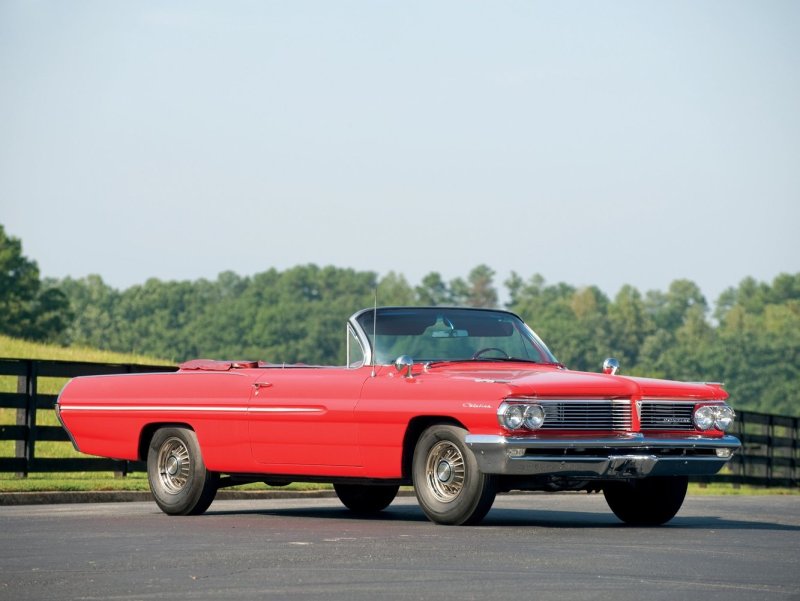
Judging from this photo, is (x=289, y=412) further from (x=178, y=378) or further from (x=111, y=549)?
(x=111, y=549)

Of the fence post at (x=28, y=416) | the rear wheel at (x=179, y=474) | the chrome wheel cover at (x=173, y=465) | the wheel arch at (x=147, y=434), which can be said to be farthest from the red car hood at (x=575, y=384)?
the fence post at (x=28, y=416)

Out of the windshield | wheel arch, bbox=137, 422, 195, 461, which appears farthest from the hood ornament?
wheel arch, bbox=137, 422, 195, 461

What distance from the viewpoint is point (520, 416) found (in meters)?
11.9

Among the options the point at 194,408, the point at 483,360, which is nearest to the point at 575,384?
the point at 483,360

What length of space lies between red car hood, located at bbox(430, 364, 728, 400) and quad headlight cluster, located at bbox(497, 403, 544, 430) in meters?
0.09

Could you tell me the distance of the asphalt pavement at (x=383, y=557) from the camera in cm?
837

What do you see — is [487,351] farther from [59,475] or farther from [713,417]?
[59,475]

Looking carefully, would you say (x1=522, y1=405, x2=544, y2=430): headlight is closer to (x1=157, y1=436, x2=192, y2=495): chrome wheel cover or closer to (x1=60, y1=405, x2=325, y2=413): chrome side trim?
(x1=60, y1=405, x2=325, y2=413): chrome side trim

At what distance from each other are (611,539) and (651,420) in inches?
53.0

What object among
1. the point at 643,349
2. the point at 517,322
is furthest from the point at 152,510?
the point at 643,349

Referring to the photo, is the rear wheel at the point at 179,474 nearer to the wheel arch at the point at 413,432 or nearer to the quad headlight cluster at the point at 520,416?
the wheel arch at the point at 413,432

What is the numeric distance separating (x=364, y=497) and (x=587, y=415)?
3366 mm

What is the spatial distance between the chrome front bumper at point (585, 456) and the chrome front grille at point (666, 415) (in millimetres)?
124

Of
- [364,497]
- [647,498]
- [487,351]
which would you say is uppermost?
[487,351]
